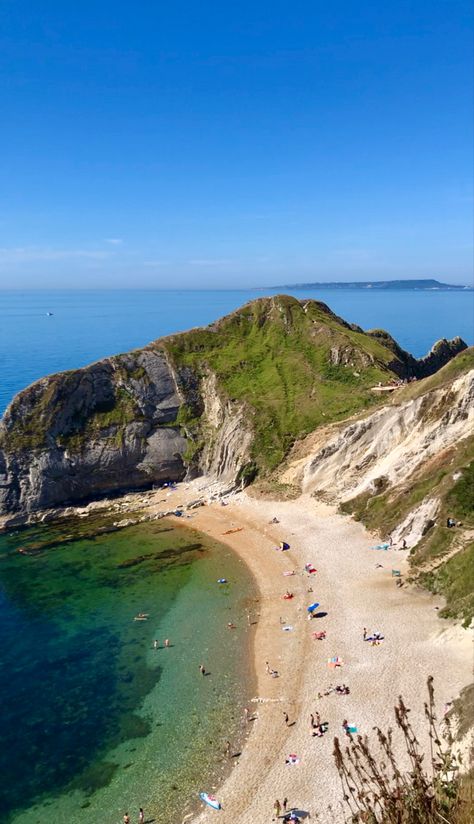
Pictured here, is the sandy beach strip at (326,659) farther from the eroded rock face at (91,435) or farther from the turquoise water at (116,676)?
the eroded rock face at (91,435)

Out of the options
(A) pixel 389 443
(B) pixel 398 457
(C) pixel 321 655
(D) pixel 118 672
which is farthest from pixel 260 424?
(D) pixel 118 672

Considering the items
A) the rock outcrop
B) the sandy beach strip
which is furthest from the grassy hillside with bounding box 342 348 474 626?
the rock outcrop

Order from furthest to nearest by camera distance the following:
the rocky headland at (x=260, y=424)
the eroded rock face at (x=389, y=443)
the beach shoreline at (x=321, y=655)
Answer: the rocky headland at (x=260, y=424) → the eroded rock face at (x=389, y=443) → the beach shoreline at (x=321, y=655)

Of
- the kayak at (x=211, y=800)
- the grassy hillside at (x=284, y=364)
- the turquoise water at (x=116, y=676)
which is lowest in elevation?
the turquoise water at (x=116, y=676)

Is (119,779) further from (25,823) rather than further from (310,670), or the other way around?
(310,670)

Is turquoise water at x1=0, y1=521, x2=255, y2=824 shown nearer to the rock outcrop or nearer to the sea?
the sea

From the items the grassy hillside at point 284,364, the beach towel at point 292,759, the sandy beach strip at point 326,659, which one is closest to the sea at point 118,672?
the sandy beach strip at point 326,659
